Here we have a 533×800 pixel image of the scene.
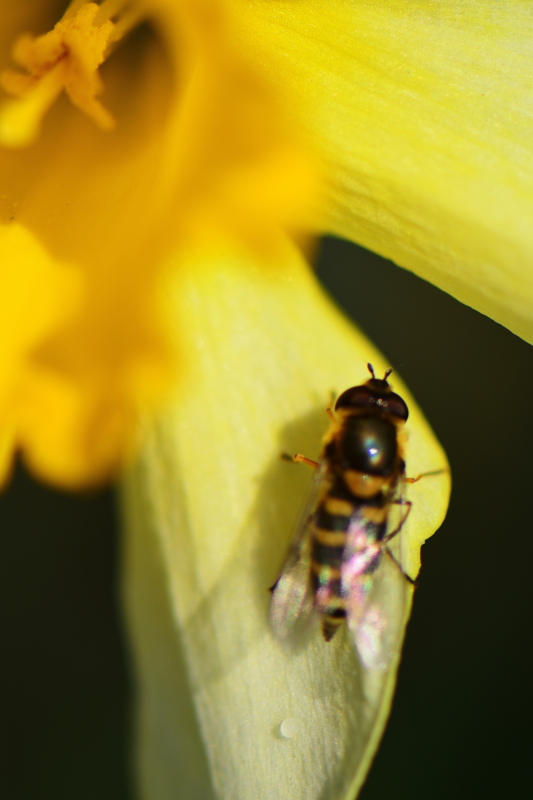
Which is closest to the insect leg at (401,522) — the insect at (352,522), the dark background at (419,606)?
the insect at (352,522)

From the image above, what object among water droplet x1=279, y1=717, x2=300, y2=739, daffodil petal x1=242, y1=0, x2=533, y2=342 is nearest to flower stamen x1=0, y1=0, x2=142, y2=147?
daffodil petal x1=242, y1=0, x2=533, y2=342

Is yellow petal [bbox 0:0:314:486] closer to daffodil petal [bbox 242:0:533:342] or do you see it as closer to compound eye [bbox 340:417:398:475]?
daffodil petal [bbox 242:0:533:342]

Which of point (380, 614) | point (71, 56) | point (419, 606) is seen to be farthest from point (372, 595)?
point (71, 56)

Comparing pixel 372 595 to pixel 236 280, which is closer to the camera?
pixel 372 595

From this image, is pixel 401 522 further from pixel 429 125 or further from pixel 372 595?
pixel 429 125

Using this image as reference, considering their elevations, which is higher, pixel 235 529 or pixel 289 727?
pixel 235 529
